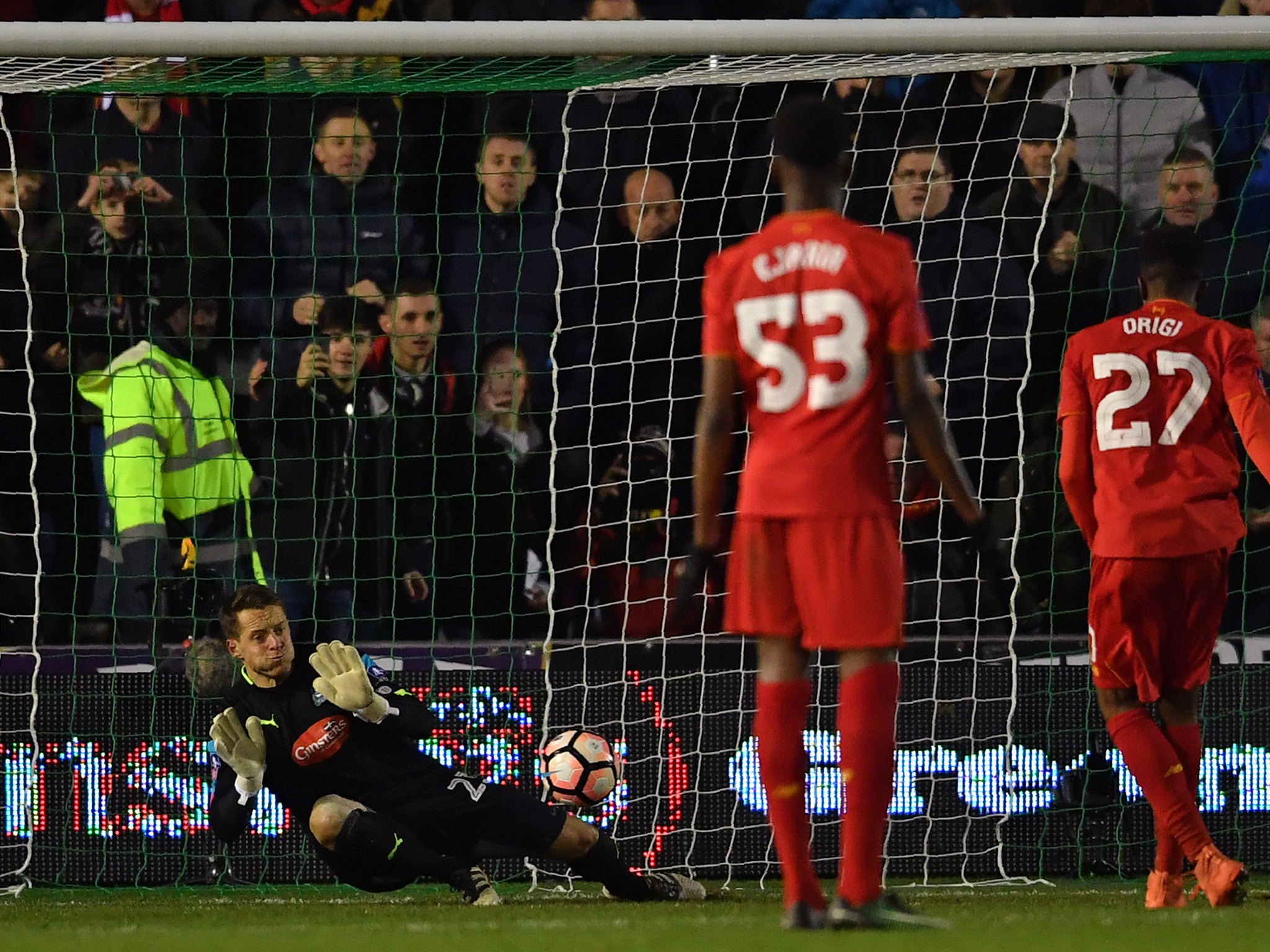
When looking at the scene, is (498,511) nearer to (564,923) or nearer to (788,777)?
(564,923)

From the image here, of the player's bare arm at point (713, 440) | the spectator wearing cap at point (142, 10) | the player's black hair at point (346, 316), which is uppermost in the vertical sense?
the spectator wearing cap at point (142, 10)

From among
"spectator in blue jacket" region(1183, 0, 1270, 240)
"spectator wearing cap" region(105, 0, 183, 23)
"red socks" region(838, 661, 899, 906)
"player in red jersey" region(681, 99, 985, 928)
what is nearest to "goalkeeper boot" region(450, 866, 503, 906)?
"player in red jersey" region(681, 99, 985, 928)

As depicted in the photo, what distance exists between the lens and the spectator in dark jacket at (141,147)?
307 inches

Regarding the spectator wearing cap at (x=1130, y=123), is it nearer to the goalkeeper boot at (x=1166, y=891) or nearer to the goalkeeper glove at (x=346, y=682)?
the goalkeeper boot at (x=1166, y=891)

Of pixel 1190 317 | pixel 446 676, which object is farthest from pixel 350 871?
pixel 1190 317

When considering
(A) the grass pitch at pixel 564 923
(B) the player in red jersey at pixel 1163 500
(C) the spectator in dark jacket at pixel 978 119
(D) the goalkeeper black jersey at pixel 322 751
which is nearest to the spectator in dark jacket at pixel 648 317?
(C) the spectator in dark jacket at pixel 978 119

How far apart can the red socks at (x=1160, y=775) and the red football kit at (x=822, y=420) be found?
172 cm

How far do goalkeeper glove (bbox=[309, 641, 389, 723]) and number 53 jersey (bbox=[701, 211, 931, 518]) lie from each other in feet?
7.35

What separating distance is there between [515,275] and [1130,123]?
8.55 feet

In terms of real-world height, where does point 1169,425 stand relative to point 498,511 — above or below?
above

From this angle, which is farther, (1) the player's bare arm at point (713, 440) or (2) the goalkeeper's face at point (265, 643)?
(2) the goalkeeper's face at point (265, 643)

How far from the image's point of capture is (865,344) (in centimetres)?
377

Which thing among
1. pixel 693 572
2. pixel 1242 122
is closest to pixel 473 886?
pixel 693 572

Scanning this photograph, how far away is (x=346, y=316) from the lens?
7477mm
